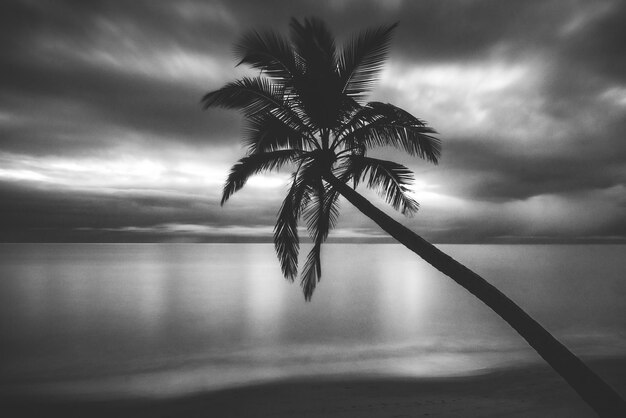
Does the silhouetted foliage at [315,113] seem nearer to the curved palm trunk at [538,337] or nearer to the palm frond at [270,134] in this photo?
the palm frond at [270,134]

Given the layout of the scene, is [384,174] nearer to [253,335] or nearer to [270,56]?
[270,56]

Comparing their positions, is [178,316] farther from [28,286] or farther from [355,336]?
[28,286]

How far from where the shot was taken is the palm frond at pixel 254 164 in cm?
761

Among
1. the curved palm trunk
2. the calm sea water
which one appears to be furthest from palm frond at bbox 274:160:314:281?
the calm sea water

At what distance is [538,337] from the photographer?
15.3ft

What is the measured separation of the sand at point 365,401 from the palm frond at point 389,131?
6298 mm

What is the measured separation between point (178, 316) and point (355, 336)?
12.1 metres

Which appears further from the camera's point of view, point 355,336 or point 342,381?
point 355,336

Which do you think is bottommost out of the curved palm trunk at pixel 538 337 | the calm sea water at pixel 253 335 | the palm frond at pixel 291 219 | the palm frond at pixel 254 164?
the calm sea water at pixel 253 335

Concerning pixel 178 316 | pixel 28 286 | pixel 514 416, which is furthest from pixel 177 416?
pixel 28 286

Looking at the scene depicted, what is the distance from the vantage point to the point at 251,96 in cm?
768

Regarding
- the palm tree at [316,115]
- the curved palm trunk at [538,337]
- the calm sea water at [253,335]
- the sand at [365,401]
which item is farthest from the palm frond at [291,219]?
the calm sea water at [253,335]

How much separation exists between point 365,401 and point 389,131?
713cm

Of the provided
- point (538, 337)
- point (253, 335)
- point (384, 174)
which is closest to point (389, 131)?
point (384, 174)
